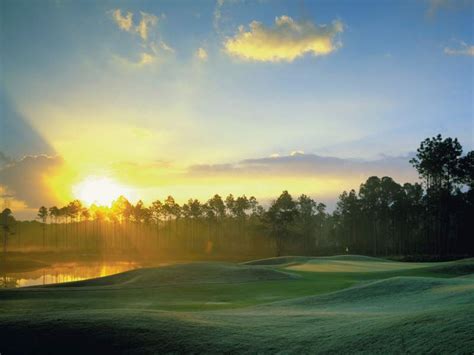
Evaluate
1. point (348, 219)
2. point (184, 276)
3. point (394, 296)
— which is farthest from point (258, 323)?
point (348, 219)

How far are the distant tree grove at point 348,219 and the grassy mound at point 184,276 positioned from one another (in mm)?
55149

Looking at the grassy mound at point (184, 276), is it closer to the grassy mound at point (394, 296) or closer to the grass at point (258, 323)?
the grass at point (258, 323)

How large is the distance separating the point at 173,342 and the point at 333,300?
12953mm

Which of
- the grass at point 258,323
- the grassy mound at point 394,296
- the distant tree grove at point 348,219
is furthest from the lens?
the distant tree grove at point 348,219

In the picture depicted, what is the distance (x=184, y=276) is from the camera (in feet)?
134

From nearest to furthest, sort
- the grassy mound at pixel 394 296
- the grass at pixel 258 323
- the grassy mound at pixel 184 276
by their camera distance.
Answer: the grass at pixel 258 323
the grassy mound at pixel 394 296
the grassy mound at pixel 184 276

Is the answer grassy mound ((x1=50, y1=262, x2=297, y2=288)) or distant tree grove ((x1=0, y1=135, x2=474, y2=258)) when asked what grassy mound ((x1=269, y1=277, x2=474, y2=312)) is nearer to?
grassy mound ((x1=50, y1=262, x2=297, y2=288))

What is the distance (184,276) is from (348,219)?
84.2m

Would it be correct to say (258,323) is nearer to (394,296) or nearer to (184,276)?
(394,296)

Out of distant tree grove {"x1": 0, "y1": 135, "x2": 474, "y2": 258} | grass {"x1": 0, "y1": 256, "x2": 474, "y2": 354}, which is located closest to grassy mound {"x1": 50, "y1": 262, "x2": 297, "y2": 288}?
grass {"x1": 0, "y1": 256, "x2": 474, "y2": 354}

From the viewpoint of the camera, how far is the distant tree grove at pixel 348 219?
87.8 meters

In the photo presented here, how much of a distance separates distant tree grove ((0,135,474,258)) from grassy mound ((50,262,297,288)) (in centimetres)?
5515

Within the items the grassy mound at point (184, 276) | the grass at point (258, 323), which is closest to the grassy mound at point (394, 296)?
the grass at point (258, 323)

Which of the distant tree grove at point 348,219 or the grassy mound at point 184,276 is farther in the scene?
the distant tree grove at point 348,219
